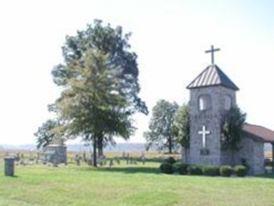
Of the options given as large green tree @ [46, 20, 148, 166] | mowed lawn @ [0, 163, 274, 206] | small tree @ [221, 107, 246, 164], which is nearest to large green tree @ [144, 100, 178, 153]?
large green tree @ [46, 20, 148, 166]

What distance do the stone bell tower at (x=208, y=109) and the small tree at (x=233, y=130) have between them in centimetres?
43

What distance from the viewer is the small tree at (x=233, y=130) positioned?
119ft

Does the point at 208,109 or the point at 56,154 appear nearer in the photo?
the point at 208,109

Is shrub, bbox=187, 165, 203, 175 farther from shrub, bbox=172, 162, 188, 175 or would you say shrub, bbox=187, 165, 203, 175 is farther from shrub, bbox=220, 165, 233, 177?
shrub, bbox=220, 165, 233, 177

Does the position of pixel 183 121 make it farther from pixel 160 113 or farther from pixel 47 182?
pixel 160 113

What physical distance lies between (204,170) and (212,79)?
27.4 feet

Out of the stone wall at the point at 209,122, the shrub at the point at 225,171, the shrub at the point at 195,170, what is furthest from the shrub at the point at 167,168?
the stone wall at the point at 209,122

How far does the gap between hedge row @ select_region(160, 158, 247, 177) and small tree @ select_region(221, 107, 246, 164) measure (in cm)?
397

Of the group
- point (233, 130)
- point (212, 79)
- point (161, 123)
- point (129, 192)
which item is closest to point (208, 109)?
point (212, 79)

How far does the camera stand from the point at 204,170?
106 ft

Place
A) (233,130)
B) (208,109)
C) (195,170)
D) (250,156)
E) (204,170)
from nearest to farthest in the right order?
(204,170) → (195,170) → (233,130) → (250,156) → (208,109)

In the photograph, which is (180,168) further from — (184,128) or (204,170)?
(184,128)

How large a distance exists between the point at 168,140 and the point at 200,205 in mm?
61187

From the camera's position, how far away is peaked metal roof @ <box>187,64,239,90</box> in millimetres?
37531
